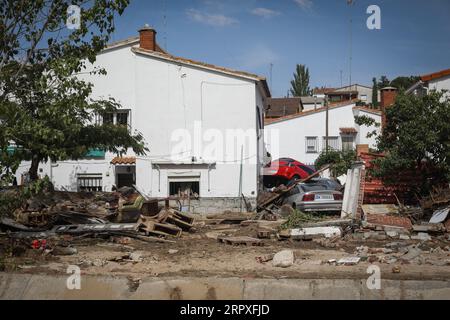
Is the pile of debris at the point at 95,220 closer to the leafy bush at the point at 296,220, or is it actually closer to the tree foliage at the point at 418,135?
the leafy bush at the point at 296,220

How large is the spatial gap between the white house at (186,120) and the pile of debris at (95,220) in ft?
16.2

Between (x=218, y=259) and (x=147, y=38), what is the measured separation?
13911mm

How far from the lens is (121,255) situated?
10125mm

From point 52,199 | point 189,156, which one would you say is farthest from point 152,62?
point 52,199

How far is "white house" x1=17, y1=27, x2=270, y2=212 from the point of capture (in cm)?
1975

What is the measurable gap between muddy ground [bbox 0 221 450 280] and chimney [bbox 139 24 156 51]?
11.3m

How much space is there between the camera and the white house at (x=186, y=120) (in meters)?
19.8

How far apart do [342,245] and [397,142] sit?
21.2 feet

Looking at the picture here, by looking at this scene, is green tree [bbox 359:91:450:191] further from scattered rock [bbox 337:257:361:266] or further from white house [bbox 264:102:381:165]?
white house [bbox 264:102:381:165]

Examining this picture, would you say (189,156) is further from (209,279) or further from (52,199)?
(209,279)

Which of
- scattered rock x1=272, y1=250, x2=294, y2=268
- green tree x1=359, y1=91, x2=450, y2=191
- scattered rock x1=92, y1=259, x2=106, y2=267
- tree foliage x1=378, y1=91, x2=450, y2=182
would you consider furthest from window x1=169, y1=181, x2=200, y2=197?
scattered rock x1=272, y1=250, x2=294, y2=268
